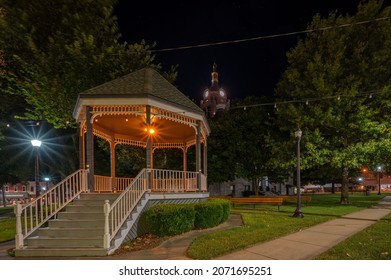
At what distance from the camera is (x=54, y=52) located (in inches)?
593

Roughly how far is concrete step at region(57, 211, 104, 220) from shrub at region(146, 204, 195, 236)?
153cm

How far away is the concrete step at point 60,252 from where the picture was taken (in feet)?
23.6

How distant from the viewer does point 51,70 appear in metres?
15.2

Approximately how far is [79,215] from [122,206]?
4.46ft

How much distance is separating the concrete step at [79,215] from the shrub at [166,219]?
1532 millimetres

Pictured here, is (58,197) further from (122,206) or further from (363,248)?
(363,248)

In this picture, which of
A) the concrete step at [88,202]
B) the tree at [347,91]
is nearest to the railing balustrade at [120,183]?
the concrete step at [88,202]

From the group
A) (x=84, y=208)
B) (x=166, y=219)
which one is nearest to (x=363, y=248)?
(x=166, y=219)

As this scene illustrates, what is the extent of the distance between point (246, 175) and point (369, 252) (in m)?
26.4

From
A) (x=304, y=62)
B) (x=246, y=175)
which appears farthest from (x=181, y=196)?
(x=246, y=175)

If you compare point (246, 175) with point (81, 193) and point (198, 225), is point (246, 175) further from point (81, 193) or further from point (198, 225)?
point (81, 193)

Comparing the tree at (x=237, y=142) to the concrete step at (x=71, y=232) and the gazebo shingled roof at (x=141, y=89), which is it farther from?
the concrete step at (x=71, y=232)

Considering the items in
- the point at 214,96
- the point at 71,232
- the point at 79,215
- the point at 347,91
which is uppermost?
the point at 214,96

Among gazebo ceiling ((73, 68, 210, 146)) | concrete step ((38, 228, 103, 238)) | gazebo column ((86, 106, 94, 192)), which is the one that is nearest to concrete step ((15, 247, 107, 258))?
concrete step ((38, 228, 103, 238))
